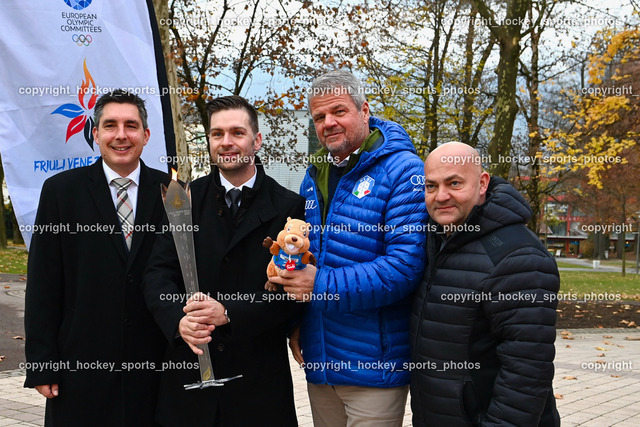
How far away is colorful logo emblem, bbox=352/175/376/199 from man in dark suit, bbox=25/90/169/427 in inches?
45.9

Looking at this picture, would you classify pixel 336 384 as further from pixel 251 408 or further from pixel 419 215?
pixel 419 215

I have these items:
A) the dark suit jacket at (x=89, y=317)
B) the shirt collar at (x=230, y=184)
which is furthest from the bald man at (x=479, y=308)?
the dark suit jacket at (x=89, y=317)

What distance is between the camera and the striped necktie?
11.0ft

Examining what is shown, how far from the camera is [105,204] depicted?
332cm

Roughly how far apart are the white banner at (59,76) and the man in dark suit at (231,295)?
4.92 feet

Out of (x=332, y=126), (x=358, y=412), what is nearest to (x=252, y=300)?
(x=358, y=412)

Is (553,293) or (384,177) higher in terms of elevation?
(384,177)

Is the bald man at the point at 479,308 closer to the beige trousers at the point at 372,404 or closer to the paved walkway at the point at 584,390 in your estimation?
the beige trousers at the point at 372,404

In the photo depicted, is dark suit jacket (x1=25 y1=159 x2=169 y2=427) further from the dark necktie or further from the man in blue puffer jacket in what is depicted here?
the man in blue puffer jacket

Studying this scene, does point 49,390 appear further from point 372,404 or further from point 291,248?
point 372,404

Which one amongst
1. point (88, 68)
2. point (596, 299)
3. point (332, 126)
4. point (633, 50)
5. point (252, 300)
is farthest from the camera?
point (596, 299)

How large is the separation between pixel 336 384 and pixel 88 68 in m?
2.94

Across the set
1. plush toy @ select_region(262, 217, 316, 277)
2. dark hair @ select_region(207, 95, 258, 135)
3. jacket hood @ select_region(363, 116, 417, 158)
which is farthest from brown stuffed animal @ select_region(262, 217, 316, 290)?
dark hair @ select_region(207, 95, 258, 135)

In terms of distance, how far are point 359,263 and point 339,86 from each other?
973 millimetres
